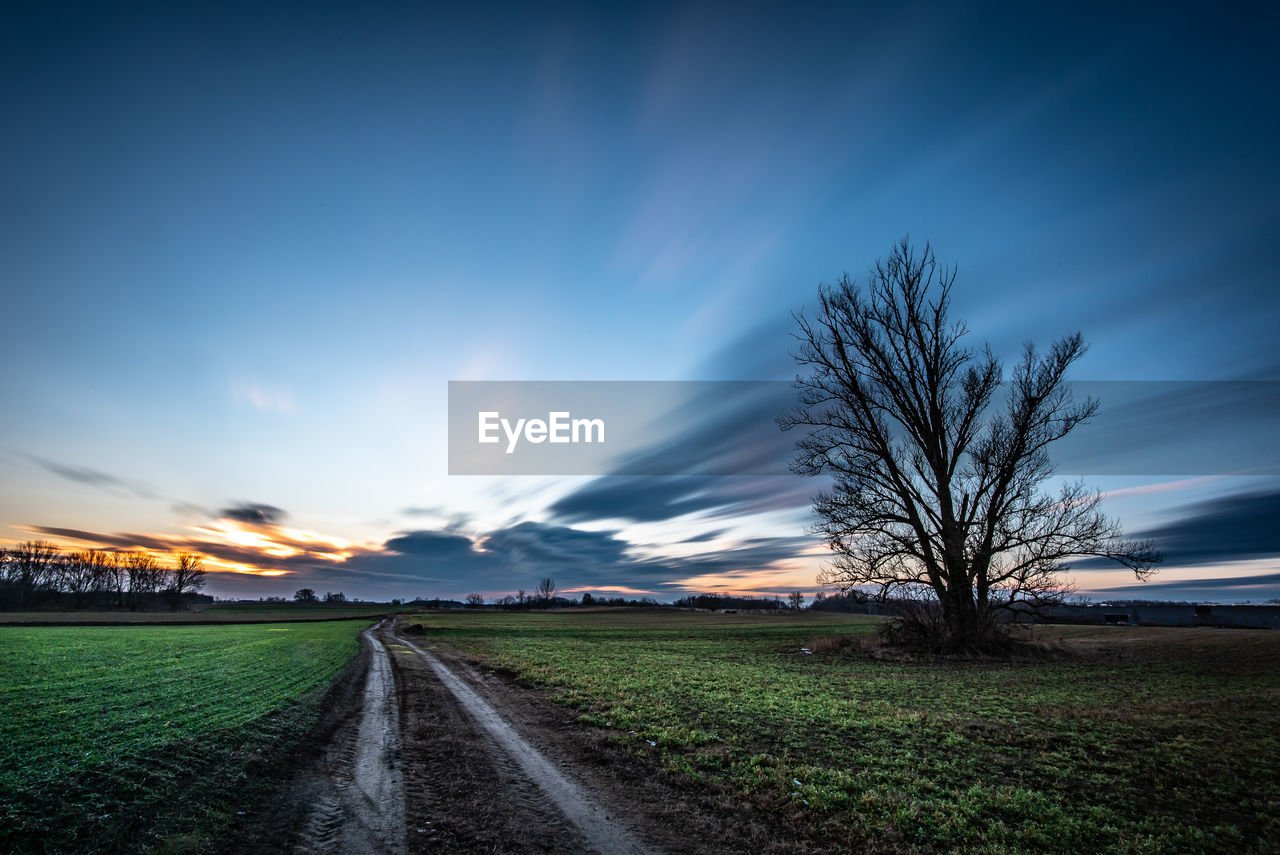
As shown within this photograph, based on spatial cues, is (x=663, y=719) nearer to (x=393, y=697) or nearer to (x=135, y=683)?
(x=393, y=697)

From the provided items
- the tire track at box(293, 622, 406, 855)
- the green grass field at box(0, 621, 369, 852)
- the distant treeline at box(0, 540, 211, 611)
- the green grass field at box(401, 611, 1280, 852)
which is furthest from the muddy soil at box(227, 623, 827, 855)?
the distant treeline at box(0, 540, 211, 611)

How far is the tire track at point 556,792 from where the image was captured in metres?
5.87

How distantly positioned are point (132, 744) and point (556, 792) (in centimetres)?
767

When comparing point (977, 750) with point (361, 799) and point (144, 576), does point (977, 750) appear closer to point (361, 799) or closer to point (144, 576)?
point (361, 799)

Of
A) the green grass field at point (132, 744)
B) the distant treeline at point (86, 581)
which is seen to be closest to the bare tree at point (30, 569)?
the distant treeline at point (86, 581)

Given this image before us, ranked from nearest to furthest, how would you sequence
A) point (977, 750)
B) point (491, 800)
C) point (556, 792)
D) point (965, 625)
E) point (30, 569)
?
1. point (491, 800)
2. point (556, 792)
3. point (977, 750)
4. point (965, 625)
5. point (30, 569)

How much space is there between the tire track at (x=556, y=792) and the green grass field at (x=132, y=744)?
3733mm

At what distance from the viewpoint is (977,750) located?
31.2 feet

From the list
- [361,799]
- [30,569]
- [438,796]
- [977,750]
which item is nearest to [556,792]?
[438,796]

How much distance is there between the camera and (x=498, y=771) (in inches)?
329

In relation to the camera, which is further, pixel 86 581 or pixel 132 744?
pixel 86 581

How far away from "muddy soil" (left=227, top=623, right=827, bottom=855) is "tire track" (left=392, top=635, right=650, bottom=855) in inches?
0.9

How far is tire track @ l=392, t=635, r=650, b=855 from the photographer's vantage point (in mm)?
5872

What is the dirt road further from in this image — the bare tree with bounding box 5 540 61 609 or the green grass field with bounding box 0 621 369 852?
the bare tree with bounding box 5 540 61 609
